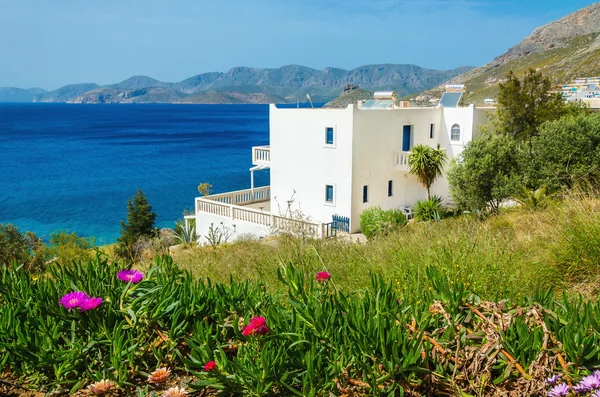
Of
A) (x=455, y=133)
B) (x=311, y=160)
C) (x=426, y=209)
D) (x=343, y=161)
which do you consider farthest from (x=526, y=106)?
(x=311, y=160)

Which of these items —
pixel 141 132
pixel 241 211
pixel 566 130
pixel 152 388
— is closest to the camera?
pixel 152 388

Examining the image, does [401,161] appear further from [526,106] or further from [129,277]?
[129,277]

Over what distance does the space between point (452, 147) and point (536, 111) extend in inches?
Result: 169

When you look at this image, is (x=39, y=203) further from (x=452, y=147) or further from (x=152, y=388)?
(x=152, y=388)

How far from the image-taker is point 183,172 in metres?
69.6

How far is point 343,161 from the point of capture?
2348cm

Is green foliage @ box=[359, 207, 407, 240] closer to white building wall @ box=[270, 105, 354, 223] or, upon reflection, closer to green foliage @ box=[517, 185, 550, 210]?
white building wall @ box=[270, 105, 354, 223]

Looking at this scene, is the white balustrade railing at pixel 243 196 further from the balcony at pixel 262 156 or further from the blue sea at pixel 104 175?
the blue sea at pixel 104 175

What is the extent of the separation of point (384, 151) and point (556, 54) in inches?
5397

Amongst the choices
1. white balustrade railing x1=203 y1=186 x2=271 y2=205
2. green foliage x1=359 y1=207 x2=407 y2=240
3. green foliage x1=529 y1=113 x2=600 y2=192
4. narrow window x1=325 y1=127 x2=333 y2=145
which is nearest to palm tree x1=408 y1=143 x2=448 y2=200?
Answer: green foliage x1=359 y1=207 x2=407 y2=240

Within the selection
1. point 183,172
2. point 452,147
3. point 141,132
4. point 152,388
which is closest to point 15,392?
point 152,388

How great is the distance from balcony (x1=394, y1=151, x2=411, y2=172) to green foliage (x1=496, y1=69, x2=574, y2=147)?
193 inches

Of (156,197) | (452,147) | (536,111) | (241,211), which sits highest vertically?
(536,111)

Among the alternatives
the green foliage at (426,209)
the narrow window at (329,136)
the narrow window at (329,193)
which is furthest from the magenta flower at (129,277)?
the narrow window at (329,193)
